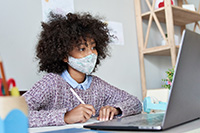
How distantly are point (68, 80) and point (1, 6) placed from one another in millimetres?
658

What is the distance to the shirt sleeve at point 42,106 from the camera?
0.81 metres

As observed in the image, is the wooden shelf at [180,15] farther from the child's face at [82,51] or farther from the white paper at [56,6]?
the child's face at [82,51]

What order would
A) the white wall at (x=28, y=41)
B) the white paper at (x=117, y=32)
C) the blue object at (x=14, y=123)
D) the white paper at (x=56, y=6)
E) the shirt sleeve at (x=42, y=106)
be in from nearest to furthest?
the blue object at (x=14, y=123) < the shirt sleeve at (x=42, y=106) < the white wall at (x=28, y=41) < the white paper at (x=56, y=6) < the white paper at (x=117, y=32)

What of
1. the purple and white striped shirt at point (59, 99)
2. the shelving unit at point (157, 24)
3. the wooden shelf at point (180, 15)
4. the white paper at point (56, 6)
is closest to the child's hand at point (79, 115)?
the purple and white striped shirt at point (59, 99)

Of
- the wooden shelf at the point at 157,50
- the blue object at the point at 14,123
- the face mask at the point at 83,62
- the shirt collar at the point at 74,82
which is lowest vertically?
the blue object at the point at 14,123

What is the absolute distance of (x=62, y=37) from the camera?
1138 millimetres

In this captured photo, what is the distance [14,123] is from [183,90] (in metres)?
0.33

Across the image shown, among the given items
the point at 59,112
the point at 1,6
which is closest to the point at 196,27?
the point at 1,6

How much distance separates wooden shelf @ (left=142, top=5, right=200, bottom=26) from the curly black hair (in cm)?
112

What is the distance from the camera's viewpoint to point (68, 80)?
114 cm

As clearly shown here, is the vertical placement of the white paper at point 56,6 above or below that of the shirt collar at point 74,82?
above

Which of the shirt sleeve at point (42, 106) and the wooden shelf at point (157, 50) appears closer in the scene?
the shirt sleeve at point (42, 106)

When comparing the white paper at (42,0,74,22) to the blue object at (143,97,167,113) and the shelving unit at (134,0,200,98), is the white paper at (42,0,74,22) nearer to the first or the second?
the shelving unit at (134,0,200,98)

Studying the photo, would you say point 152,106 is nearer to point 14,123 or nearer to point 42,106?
point 42,106
